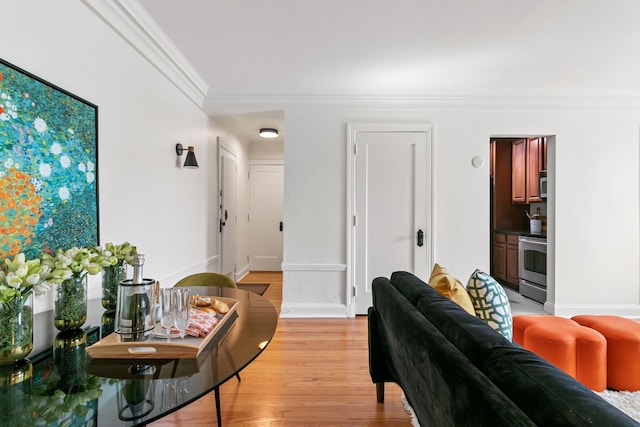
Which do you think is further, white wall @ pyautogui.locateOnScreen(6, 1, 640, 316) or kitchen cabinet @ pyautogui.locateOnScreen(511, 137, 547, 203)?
kitchen cabinet @ pyautogui.locateOnScreen(511, 137, 547, 203)

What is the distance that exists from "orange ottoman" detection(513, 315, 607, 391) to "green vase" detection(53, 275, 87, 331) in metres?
2.39

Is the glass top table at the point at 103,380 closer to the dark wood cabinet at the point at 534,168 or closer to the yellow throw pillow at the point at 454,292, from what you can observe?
the yellow throw pillow at the point at 454,292

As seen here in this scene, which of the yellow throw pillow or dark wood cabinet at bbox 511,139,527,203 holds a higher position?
A: dark wood cabinet at bbox 511,139,527,203

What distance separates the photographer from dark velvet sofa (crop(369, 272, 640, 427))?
2.13 ft

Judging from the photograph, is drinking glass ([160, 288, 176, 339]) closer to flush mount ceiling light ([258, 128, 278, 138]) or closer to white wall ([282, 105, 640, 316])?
white wall ([282, 105, 640, 316])

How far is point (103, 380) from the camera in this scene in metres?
0.86

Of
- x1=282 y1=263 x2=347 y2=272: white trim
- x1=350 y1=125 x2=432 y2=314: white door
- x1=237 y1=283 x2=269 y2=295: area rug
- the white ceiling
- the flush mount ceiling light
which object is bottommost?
x1=237 y1=283 x2=269 y2=295: area rug

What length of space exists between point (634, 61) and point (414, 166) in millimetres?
2004

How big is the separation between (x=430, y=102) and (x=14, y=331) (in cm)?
368

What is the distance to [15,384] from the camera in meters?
0.84

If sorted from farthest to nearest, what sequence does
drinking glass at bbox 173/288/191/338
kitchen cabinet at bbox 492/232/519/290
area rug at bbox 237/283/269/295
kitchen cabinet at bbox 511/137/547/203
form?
1. area rug at bbox 237/283/269/295
2. kitchen cabinet at bbox 492/232/519/290
3. kitchen cabinet at bbox 511/137/547/203
4. drinking glass at bbox 173/288/191/338

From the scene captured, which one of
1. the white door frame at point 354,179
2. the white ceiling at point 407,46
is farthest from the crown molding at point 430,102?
the white door frame at point 354,179

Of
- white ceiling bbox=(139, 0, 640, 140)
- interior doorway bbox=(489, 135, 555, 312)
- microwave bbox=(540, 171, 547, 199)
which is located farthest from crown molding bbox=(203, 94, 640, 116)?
microwave bbox=(540, 171, 547, 199)

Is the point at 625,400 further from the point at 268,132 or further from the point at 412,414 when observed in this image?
the point at 268,132
